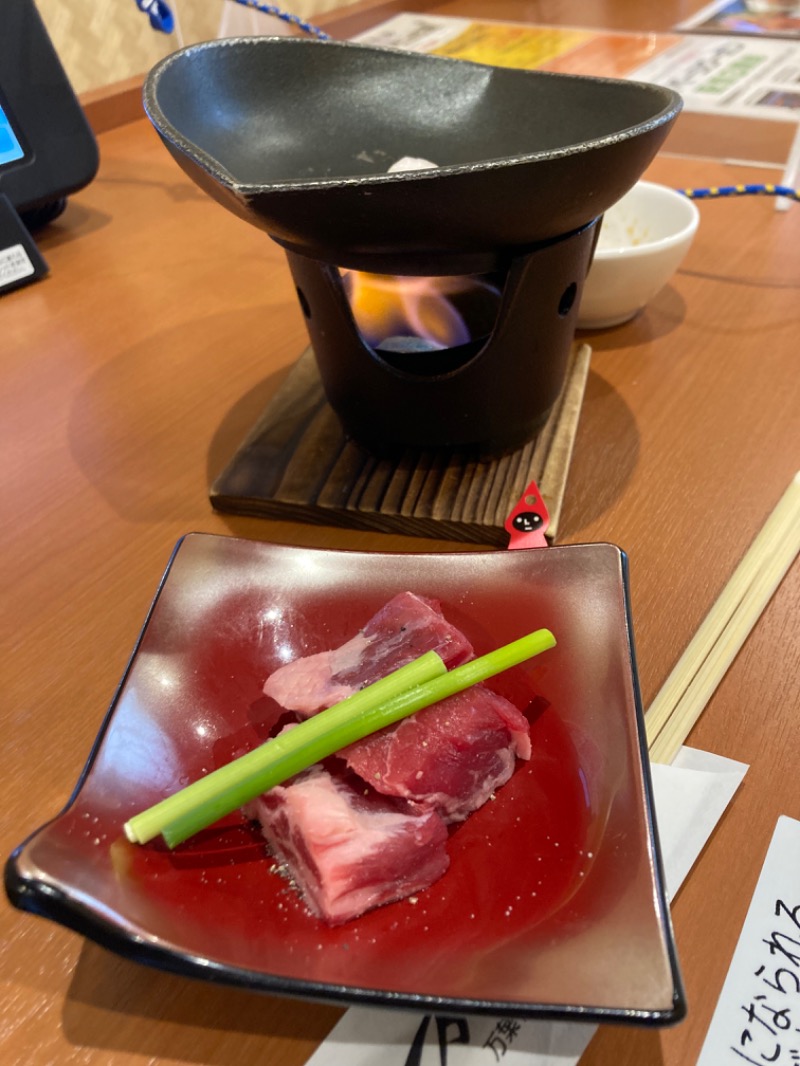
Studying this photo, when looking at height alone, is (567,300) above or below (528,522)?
above

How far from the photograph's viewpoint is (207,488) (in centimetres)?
110

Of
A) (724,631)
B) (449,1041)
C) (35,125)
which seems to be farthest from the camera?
(35,125)

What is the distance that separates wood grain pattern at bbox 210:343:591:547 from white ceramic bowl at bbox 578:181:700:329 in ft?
0.71

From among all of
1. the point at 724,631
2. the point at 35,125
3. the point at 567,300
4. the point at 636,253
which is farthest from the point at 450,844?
the point at 35,125

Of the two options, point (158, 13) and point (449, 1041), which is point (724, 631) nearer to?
point (449, 1041)

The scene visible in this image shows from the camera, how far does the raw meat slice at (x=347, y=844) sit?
22.4 inches

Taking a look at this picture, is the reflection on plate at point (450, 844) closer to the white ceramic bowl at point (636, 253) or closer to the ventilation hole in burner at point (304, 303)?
the ventilation hole in burner at point (304, 303)

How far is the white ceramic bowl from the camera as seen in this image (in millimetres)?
1192

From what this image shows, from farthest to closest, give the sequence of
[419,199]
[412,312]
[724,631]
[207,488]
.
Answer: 1. [207,488]
2. [412,312]
3. [724,631]
4. [419,199]

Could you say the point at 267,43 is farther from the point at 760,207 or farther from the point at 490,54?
the point at 490,54

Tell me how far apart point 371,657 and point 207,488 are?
474mm

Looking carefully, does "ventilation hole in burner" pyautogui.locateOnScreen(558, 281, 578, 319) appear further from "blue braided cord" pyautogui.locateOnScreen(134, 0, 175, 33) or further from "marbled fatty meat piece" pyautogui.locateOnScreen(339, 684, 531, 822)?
"blue braided cord" pyautogui.locateOnScreen(134, 0, 175, 33)

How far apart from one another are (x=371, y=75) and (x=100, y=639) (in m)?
0.84

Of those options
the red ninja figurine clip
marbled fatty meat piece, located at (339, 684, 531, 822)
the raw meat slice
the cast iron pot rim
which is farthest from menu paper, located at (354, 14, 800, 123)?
the raw meat slice
